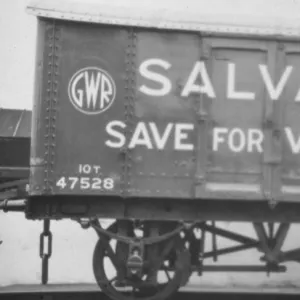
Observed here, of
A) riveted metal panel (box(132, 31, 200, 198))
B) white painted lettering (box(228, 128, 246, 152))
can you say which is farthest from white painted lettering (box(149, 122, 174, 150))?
white painted lettering (box(228, 128, 246, 152))

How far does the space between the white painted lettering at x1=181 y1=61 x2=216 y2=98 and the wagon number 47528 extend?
1.28m

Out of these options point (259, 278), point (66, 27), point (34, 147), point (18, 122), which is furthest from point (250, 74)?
point (259, 278)

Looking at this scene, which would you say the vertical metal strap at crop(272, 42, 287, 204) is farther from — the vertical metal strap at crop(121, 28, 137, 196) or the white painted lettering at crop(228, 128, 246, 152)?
the vertical metal strap at crop(121, 28, 137, 196)

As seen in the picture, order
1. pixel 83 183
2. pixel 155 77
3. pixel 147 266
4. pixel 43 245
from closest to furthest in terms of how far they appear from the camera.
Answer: pixel 83 183
pixel 155 77
pixel 147 266
pixel 43 245

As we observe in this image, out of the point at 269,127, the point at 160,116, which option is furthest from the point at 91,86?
the point at 269,127

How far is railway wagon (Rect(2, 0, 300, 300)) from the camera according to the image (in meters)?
5.63

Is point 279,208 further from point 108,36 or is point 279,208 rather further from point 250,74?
point 108,36

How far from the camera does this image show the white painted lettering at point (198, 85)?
18.8ft

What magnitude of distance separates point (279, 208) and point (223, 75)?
5.37ft

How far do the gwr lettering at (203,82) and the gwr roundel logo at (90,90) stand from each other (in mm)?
395

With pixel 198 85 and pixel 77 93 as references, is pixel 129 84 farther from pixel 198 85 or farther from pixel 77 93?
pixel 198 85

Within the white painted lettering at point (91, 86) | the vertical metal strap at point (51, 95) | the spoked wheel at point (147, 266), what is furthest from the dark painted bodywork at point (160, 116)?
the spoked wheel at point (147, 266)

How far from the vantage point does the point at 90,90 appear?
18.5 ft

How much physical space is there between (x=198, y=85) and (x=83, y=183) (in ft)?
5.32
